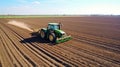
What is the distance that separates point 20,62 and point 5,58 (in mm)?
1256

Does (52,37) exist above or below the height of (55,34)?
below

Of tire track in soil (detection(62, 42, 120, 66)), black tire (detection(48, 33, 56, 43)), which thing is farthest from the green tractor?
tire track in soil (detection(62, 42, 120, 66))

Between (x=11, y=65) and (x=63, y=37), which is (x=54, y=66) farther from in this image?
(x=63, y=37)

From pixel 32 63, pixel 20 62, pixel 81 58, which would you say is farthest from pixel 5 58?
pixel 81 58

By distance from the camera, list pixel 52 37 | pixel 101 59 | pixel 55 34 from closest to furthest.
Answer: pixel 101 59, pixel 52 37, pixel 55 34

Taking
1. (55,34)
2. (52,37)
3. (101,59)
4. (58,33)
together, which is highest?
(58,33)

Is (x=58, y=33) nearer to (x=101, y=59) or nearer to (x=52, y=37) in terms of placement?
(x=52, y=37)

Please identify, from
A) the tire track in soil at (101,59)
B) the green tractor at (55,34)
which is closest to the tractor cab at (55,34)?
the green tractor at (55,34)

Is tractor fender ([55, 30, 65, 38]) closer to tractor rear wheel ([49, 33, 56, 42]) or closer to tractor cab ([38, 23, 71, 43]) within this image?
tractor cab ([38, 23, 71, 43])

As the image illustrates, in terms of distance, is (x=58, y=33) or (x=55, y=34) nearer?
(x=58, y=33)

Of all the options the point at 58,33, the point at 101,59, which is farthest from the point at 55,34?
the point at 101,59

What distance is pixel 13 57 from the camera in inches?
346

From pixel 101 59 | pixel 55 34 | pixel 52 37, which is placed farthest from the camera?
pixel 55 34

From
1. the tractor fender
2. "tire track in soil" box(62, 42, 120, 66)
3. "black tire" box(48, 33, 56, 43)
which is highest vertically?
the tractor fender
